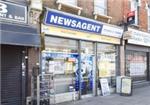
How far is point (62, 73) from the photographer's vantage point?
13.9 m

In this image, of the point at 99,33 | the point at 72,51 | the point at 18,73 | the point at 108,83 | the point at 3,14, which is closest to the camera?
the point at 3,14

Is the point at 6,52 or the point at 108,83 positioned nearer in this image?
the point at 6,52

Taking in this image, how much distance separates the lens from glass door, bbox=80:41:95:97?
15.0 m

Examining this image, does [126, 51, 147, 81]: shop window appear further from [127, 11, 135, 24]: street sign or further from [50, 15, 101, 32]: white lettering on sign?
[50, 15, 101, 32]: white lettering on sign

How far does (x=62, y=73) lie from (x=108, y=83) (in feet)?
12.6

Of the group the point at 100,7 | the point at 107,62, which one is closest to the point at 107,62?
the point at 107,62

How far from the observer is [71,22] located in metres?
13.7

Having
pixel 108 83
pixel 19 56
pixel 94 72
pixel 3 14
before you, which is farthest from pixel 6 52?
pixel 108 83

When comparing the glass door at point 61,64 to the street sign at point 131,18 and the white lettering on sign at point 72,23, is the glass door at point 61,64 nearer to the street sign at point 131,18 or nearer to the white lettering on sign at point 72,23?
the white lettering on sign at point 72,23

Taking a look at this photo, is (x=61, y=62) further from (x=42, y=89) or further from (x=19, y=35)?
(x=19, y=35)

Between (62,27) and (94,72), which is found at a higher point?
(62,27)

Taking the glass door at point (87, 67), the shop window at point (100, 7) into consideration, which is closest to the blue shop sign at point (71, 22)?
the glass door at point (87, 67)

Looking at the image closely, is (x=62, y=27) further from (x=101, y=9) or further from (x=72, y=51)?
(x=101, y=9)

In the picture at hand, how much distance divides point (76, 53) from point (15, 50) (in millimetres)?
3959
